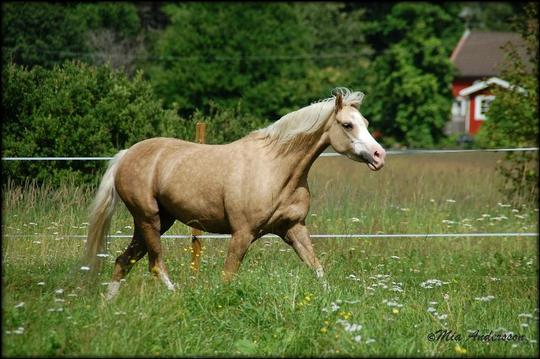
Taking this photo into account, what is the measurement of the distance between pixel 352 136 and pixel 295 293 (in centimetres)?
161

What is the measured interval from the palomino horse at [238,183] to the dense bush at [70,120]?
12.8ft

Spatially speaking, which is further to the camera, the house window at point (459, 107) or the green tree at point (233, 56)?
the house window at point (459, 107)

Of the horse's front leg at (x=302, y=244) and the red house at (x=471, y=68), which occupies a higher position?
the horse's front leg at (x=302, y=244)

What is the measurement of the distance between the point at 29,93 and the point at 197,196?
18.6 ft

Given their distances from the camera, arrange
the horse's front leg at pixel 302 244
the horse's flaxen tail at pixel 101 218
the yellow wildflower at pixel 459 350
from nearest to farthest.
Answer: the yellow wildflower at pixel 459 350 < the horse's front leg at pixel 302 244 < the horse's flaxen tail at pixel 101 218

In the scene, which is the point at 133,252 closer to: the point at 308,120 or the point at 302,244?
the point at 302,244

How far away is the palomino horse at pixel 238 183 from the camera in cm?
675

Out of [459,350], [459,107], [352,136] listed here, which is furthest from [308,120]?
[459,107]

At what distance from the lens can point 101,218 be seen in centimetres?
725

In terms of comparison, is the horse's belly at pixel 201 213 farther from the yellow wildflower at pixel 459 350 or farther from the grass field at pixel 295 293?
the yellow wildflower at pixel 459 350

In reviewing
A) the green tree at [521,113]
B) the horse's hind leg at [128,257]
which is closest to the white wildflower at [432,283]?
the horse's hind leg at [128,257]

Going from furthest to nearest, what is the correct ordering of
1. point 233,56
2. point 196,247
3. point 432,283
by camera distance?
point 233,56 < point 196,247 < point 432,283

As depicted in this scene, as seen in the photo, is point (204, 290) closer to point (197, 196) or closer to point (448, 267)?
point (197, 196)

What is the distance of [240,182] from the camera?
6.80 meters
